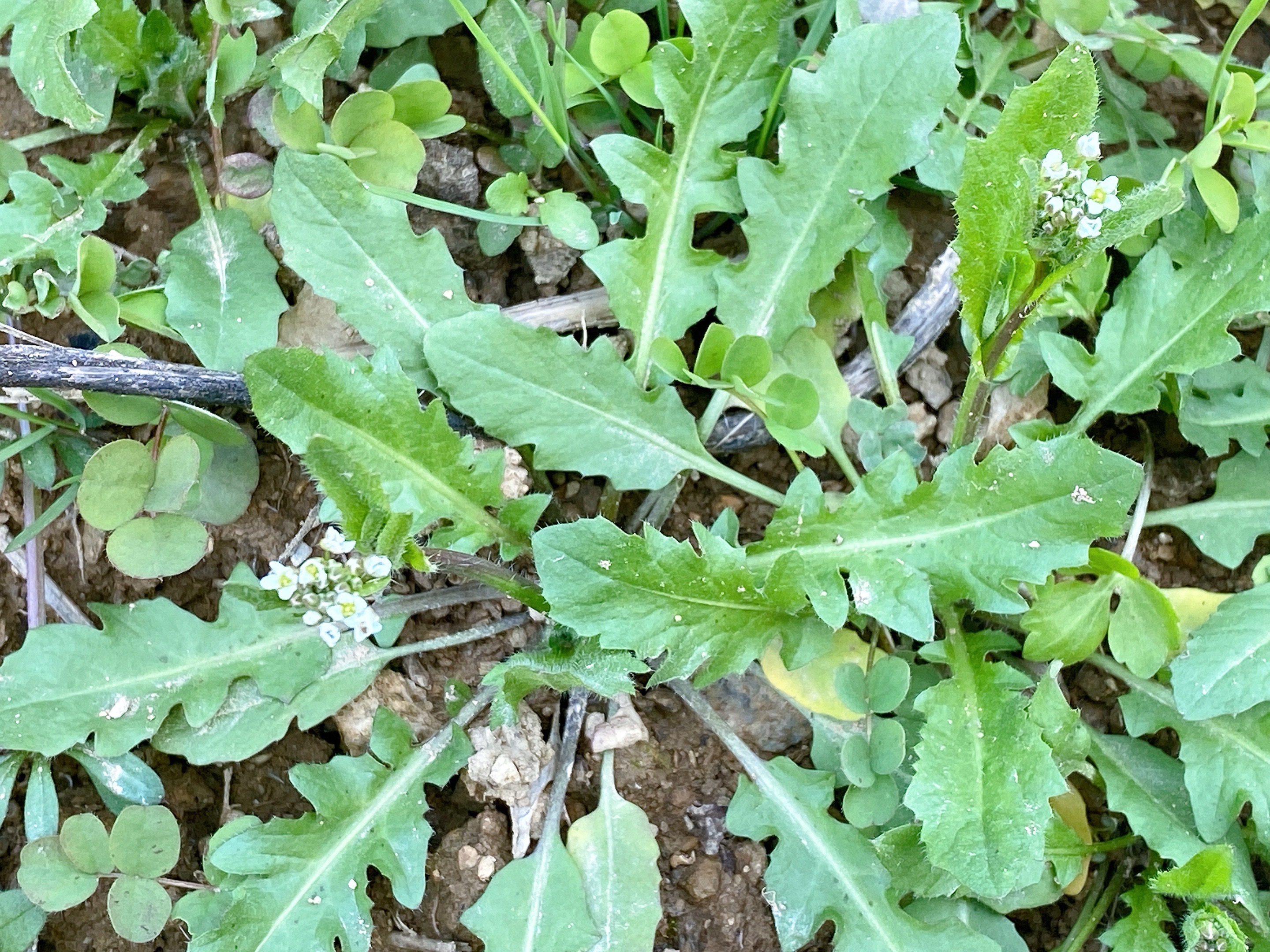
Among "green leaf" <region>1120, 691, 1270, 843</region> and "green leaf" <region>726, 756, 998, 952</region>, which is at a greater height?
"green leaf" <region>1120, 691, 1270, 843</region>

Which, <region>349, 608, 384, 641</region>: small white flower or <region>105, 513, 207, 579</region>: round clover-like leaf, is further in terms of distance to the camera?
<region>105, 513, 207, 579</region>: round clover-like leaf

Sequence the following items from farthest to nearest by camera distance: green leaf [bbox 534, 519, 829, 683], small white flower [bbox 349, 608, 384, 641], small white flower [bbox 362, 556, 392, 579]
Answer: green leaf [bbox 534, 519, 829, 683] < small white flower [bbox 349, 608, 384, 641] < small white flower [bbox 362, 556, 392, 579]

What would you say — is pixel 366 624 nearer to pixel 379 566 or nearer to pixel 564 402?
pixel 379 566

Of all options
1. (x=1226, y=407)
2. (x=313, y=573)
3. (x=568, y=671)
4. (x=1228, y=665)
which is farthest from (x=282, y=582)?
(x=1226, y=407)

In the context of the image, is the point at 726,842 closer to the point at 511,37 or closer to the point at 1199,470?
the point at 1199,470

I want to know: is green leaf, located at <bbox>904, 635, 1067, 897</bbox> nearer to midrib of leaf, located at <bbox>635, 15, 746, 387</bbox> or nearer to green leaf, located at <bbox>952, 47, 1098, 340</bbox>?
green leaf, located at <bbox>952, 47, 1098, 340</bbox>

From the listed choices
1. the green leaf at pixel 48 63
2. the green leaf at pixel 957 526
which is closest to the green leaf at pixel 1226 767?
the green leaf at pixel 957 526

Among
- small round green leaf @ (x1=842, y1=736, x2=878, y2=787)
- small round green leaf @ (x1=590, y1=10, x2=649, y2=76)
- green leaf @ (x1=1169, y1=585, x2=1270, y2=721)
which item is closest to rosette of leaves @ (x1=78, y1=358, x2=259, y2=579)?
small round green leaf @ (x1=590, y1=10, x2=649, y2=76)
